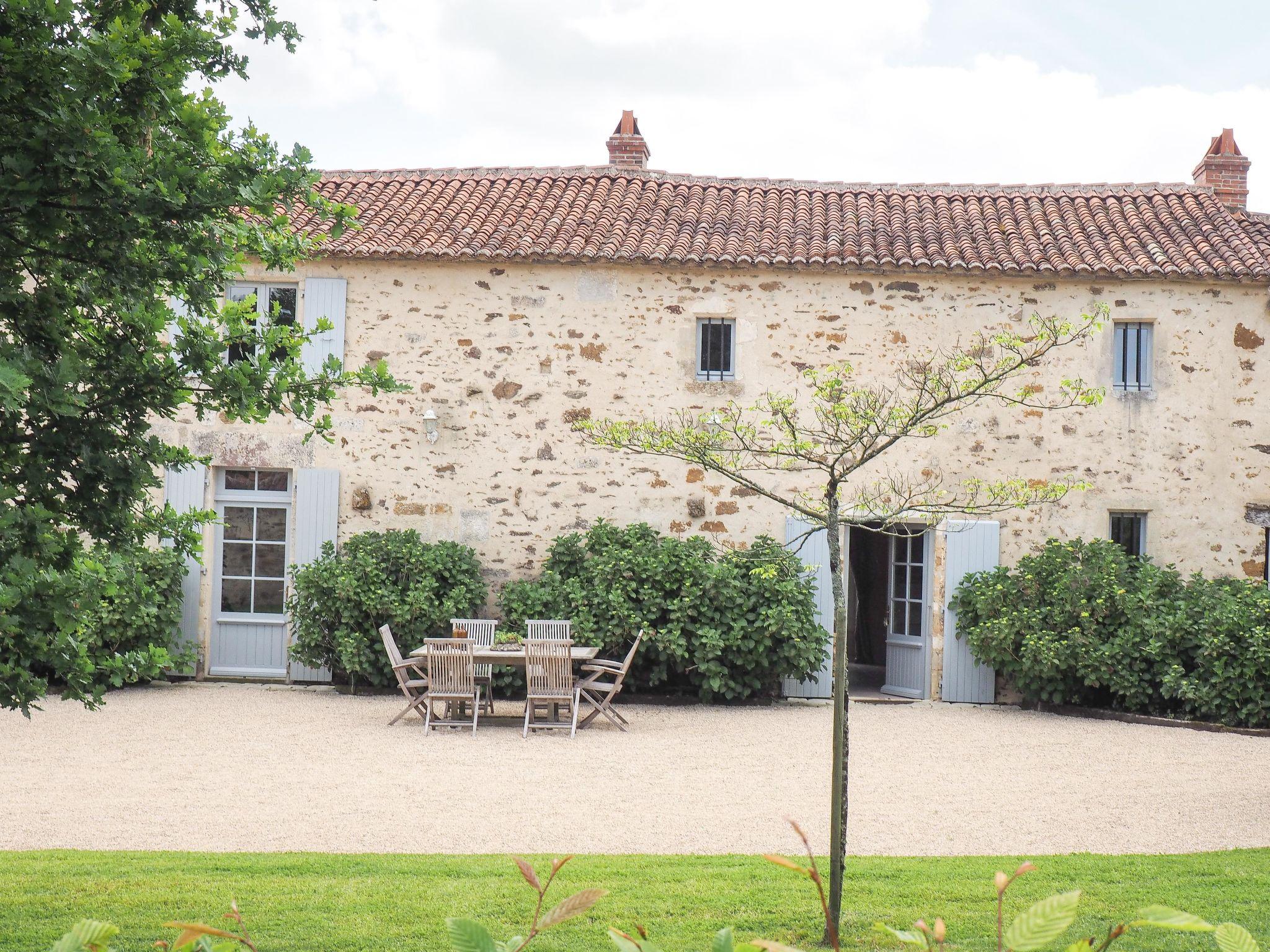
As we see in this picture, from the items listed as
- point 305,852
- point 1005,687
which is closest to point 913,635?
point 1005,687

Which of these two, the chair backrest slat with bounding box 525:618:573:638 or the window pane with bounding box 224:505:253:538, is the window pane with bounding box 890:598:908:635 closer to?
the chair backrest slat with bounding box 525:618:573:638

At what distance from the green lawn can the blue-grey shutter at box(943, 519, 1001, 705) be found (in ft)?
19.7

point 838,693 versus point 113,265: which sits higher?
point 113,265

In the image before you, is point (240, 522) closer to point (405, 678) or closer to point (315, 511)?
point (315, 511)

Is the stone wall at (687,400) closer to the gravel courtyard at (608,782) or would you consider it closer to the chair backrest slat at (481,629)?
the chair backrest slat at (481,629)

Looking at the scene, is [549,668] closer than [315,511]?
Yes

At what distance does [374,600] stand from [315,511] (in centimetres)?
150

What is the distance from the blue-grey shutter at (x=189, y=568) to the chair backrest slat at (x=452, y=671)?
356 centimetres

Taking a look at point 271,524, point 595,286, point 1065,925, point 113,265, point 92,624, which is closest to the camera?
point 1065,925

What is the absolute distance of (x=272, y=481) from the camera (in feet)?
39.6

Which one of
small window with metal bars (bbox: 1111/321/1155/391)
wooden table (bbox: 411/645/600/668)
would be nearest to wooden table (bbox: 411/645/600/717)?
wooden table (bbox: 411/645/600/668)

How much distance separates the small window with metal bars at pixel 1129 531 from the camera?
466 inches

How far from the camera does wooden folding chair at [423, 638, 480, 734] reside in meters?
9.31

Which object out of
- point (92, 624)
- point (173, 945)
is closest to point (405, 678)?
point (92, 624)
